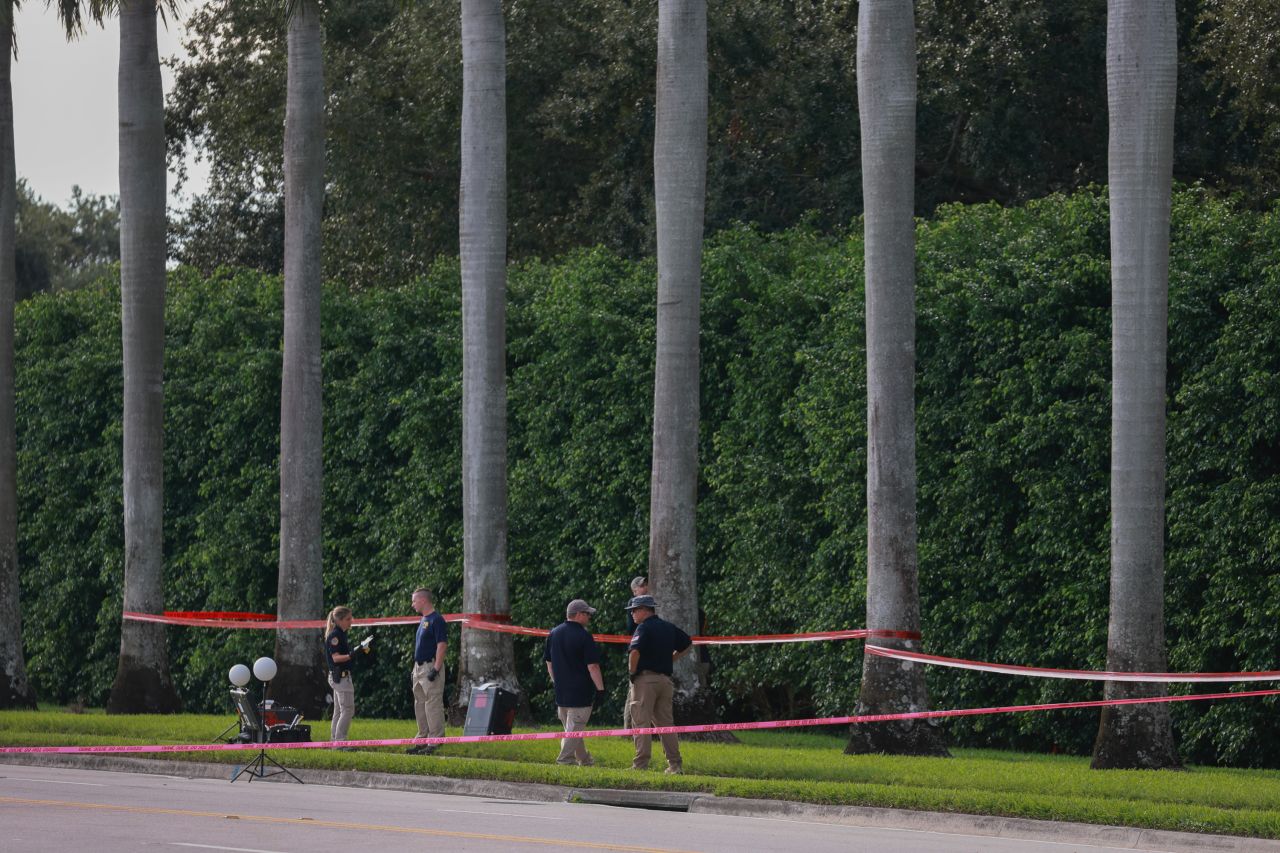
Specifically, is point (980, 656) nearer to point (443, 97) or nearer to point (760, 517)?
point (760, 517)

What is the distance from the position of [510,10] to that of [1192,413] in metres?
18.2

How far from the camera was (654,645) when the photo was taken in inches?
752

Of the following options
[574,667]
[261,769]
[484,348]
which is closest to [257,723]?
[261,769]

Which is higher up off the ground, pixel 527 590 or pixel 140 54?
pixel 140 54

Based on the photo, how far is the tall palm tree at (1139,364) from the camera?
18828mm

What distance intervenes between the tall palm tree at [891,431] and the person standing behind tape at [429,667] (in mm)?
4534

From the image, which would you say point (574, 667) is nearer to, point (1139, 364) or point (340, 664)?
point (340, 664)

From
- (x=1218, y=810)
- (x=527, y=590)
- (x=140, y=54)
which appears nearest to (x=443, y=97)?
(x=140, y=54)

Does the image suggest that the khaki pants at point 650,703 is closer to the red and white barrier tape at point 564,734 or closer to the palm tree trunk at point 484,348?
the red and white barrier tape at point 564,734

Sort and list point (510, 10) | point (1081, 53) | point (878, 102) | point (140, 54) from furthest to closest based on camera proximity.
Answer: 1. point (510, 10)
2. point (1081, 53)
3. point (140, 54)
4. point (878, 102)

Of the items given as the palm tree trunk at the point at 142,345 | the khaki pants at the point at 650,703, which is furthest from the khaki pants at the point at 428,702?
the palm tree trunk at the point at 142,345

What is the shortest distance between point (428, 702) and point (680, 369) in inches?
192

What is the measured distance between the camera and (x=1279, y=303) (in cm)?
2081

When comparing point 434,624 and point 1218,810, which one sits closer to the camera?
point 1218,810
